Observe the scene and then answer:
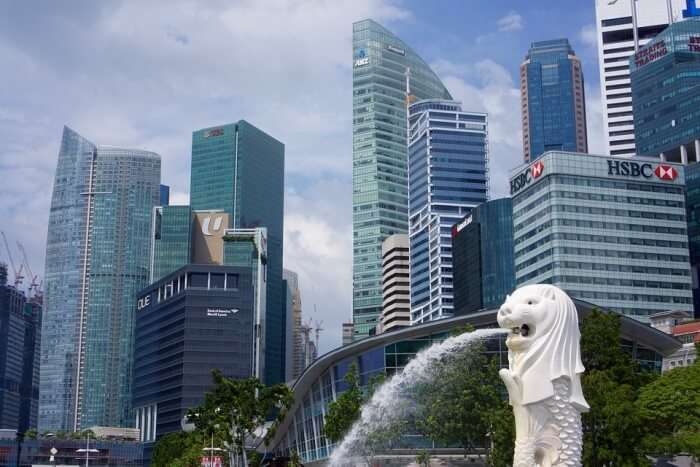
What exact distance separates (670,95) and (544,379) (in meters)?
153

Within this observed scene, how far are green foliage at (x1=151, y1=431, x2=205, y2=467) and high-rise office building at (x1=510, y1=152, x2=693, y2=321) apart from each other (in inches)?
2153

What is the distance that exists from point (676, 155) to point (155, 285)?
9977cm

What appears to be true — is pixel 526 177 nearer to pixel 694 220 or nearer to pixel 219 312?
pixel 694 220

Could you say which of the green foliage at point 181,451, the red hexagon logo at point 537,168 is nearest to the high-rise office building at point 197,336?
the green foliage at point 181,451

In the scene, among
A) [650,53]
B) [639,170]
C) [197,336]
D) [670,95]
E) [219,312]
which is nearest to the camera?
[639,170]

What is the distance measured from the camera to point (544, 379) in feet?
89.8

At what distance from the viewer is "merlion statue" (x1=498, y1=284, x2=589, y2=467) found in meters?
27.3

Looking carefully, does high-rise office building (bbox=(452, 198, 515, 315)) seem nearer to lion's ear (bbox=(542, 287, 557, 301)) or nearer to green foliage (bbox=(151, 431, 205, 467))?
green foliage (bbox=(151, 431, 205, 467))

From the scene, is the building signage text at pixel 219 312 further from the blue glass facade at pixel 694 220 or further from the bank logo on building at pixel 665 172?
the bank logo on building at pixel 665 172

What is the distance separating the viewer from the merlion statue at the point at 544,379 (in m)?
27.3

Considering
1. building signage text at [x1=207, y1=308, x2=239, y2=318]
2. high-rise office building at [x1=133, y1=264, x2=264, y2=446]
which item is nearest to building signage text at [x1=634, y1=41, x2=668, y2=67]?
high-rise office building at [x1=133, y1=264, x2=264, y2=446]

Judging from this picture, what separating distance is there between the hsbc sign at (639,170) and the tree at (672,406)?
88667mm

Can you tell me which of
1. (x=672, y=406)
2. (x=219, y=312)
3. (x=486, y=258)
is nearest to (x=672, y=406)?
(x=672, y=406)

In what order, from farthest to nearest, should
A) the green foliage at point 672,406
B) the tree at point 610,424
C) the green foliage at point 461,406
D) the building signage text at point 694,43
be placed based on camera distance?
the building signage text at point 694,43 → the green foliage at point 461,406 → the green foliage at point 672,406 → the tree at point 610,424
